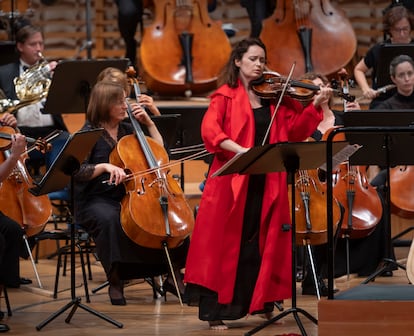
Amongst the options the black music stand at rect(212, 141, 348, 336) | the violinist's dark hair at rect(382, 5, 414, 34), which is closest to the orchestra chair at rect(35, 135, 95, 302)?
A: the black music stand at rect(212, 141, 348, 336)

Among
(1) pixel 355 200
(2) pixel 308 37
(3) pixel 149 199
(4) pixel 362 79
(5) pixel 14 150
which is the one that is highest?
(2) pixel 308 37

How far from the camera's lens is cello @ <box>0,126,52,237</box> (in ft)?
18.1

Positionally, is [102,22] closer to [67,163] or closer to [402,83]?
[402,83]

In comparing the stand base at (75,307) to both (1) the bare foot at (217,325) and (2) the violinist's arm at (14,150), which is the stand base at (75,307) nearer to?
(1) the bare foot at (217,325)

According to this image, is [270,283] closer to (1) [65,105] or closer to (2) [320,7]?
(1) [65,105]

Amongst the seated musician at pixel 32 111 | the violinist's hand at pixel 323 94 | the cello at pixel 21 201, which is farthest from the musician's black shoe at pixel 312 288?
the seated musician at pixel 32 111

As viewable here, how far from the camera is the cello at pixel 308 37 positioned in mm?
7582

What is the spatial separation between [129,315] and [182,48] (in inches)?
110

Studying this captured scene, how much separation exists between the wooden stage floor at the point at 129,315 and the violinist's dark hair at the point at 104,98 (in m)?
0.97

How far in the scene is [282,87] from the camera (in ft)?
Answer: 15.6

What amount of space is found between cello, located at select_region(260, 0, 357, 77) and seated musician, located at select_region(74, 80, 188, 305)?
217 centimetres

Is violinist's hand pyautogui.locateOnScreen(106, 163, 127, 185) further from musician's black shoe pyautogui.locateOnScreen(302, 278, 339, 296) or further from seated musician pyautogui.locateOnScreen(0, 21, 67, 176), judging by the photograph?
seated musician pyautogui.locateOnScreen(0, 21, 67, 176)

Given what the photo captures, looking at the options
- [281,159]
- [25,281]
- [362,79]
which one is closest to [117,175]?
[281,159]

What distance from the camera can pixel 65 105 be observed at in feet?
19.3
